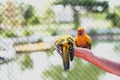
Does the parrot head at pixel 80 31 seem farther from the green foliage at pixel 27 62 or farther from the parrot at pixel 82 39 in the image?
the green foliage at pixel 27 62

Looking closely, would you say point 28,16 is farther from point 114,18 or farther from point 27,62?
point 114,18

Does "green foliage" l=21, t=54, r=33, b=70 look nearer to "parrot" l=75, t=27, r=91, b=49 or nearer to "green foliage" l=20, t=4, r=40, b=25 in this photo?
"green foliage" l=20, t=4, r=40, b=25

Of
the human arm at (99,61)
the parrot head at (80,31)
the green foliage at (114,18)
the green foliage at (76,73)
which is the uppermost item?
the green foliage at (114,18)

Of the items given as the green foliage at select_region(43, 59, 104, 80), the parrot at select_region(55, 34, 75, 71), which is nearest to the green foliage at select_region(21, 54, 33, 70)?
the green foliage at select_region(43, 59, 104, 80)

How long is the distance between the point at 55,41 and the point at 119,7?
484 mm

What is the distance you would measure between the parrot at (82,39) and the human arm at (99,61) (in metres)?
0.03

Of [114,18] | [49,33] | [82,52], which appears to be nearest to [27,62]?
[49,33]

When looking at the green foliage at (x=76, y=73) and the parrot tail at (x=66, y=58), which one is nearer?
the parrot tail at (x=66, y=58)

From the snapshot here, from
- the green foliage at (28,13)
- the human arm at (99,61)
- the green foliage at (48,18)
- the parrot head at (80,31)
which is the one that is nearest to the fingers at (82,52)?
the human arm at (99,61)

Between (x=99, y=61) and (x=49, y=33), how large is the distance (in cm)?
37

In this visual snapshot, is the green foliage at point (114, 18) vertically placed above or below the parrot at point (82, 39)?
above

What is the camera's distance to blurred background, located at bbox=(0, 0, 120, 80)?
8.15 ft

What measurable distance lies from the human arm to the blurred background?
0.03 meters

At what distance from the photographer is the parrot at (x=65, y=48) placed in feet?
7.73
